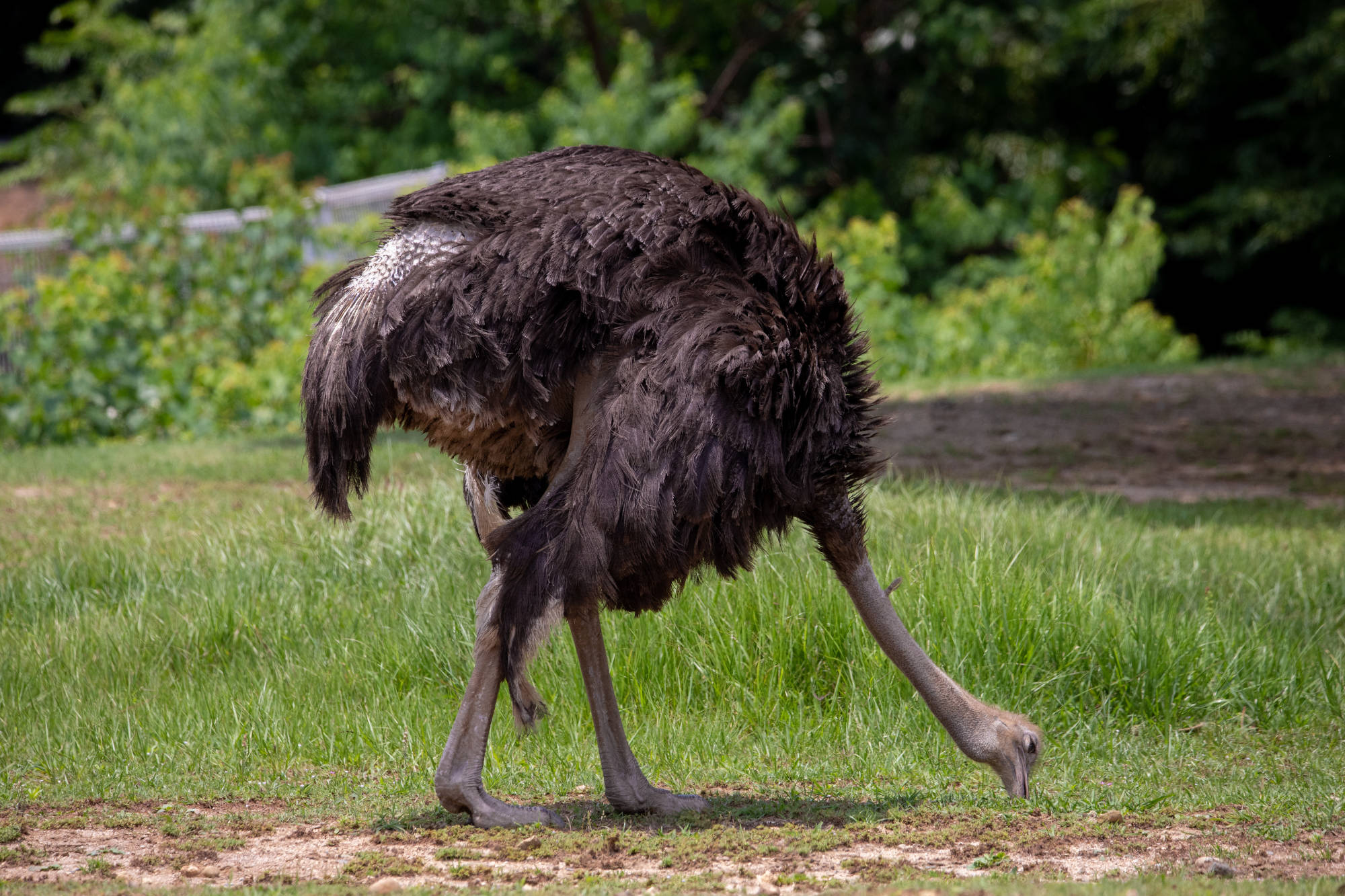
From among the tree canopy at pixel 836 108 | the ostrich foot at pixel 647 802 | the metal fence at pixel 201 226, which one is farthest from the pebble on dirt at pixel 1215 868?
the tree canopy at pixel 836 108

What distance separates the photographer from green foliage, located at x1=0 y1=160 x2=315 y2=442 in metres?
11.2

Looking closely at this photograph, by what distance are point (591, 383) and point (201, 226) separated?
30.7 ft

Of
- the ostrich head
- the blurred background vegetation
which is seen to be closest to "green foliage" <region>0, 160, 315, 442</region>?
the blurred background vegetation

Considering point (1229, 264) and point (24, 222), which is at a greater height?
point (24, 222)

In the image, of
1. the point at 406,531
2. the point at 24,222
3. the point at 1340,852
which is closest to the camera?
the point at 1340,852

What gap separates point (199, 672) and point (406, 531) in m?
1.14

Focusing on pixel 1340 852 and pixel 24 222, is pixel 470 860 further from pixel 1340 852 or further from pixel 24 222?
pixel 24 222

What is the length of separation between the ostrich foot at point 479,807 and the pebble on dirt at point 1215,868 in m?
1.71

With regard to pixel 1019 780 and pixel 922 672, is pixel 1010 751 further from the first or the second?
pixel 922 672

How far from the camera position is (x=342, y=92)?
1862cm

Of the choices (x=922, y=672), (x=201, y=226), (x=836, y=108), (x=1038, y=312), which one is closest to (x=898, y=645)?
(x=922, y=672)

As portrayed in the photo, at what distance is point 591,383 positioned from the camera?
13.2ft

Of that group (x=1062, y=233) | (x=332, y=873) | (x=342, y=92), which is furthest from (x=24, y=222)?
(x=332, y=873)

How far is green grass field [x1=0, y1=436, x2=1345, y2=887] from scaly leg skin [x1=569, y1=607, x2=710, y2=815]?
0.75 feet
